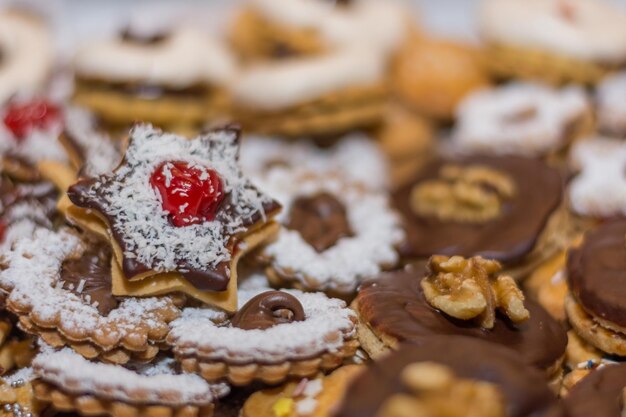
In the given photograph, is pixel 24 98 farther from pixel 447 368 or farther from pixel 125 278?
pixel 447 368

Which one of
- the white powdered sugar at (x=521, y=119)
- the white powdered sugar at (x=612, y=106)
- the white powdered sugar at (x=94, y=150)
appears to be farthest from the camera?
the white powdered sugar at (x=612, y=106)

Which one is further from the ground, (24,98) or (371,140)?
(24,98)

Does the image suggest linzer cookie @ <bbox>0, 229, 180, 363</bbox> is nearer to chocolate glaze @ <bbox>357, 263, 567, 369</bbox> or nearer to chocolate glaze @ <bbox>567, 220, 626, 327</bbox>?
chocolate glaze @ <bbox>357, 263, 567, 369</bbox>

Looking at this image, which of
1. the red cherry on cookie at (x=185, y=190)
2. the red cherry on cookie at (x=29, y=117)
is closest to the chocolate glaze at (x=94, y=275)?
the red cherry on cookie at (x=185, y=190)

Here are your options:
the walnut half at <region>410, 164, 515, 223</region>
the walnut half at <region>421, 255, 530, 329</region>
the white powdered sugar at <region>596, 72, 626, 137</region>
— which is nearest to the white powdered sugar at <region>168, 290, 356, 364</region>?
the walnut half at <region>421, 255, 530, 329</region>

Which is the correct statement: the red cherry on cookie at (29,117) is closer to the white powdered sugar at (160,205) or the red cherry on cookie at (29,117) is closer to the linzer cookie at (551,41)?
the white powdered sugar at (160,205)

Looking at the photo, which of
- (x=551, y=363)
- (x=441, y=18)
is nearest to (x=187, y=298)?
(x=551, y=363)
